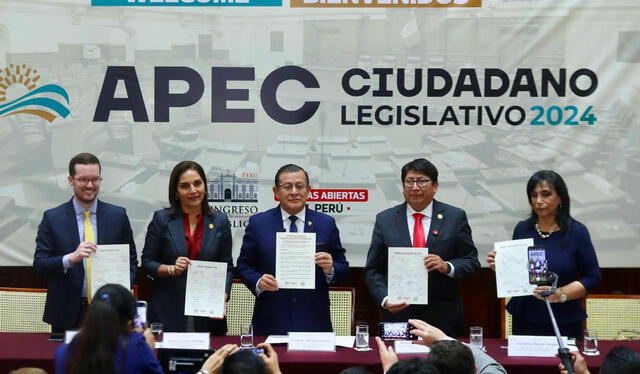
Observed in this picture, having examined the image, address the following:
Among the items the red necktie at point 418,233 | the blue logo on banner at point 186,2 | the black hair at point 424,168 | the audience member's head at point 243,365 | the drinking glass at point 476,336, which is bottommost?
the drinking glass at point 476,336

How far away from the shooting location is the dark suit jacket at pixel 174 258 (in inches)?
183

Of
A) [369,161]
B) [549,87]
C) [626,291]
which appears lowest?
[626,291]

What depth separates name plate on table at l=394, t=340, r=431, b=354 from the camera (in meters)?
4.13

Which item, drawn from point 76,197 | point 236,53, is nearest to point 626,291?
point 236,53

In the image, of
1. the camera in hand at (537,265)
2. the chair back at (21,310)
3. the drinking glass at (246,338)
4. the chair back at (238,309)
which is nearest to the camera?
the camera in hand at (537,265)

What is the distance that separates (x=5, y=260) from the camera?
5.84 meters

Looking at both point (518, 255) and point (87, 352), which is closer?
point (87, 352)

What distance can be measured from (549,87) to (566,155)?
0.48 metres

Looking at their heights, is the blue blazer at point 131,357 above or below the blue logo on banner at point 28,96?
below

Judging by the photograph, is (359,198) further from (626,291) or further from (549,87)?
(626,291)

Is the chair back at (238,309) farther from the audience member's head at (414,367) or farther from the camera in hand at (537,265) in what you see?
the audience member's head at (414,367)

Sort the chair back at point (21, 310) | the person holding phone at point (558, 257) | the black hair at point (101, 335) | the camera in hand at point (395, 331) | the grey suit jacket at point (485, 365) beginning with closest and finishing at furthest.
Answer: the black hair at point (101, 335) → the grey suit jacket at point (485, 365) → the camera in hand at point (395, 331) → the person holding phone at point (558, 257) → the chair back at point (21, 310)

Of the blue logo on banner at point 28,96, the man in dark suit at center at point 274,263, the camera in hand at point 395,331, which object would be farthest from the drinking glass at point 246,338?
the blue logo on banner at point 28,96

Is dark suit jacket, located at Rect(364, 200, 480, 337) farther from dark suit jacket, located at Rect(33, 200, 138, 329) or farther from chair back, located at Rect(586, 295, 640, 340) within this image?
dark suit jacket, located at Rect(33, 200, 138, 329)
